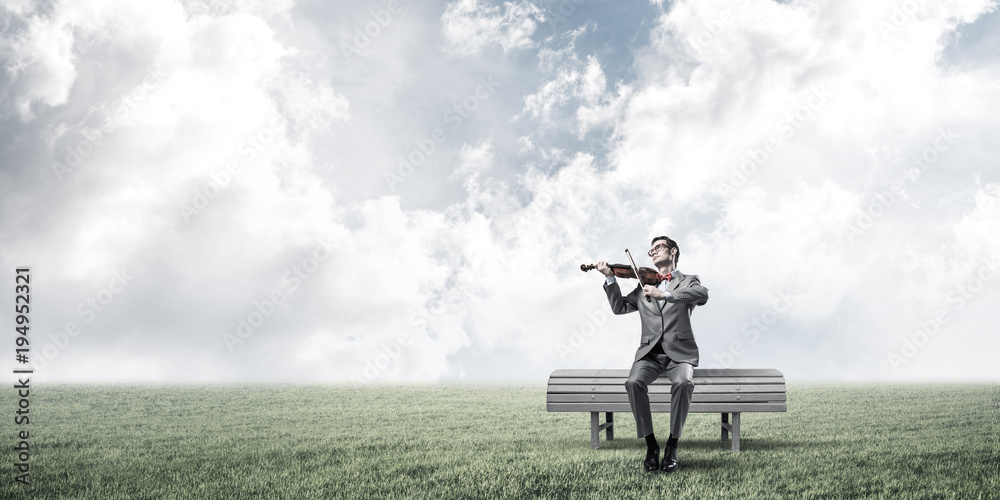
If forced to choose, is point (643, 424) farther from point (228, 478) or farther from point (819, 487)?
point (228, 478)

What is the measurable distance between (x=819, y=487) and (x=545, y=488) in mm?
2387

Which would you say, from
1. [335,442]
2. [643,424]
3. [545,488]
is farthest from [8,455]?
[643,424]

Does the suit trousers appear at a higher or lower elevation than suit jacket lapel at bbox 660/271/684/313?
lower

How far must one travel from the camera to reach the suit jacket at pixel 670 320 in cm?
709

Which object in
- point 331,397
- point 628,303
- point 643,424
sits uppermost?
point 628,303

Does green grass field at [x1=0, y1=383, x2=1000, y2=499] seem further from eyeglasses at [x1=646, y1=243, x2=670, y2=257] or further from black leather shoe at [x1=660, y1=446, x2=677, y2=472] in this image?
eyeglasses at [x1=646, y1=243, x2=670, y2=257]

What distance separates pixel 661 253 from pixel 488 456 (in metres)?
2.92

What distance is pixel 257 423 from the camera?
12.0 meters

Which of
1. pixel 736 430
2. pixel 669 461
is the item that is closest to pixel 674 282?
pixel 669 461

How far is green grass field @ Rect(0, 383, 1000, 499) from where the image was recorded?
5676mm

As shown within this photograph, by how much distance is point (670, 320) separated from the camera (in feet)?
23.3

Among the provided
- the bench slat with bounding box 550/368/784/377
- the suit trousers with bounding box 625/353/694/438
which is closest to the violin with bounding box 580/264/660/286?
the suit trousers with bounding box 625/353/694/438

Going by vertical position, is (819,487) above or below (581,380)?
below

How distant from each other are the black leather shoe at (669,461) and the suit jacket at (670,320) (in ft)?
3.39
